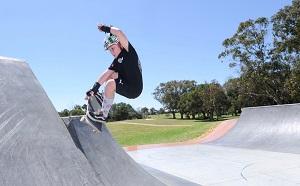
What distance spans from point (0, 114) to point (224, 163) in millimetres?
7324

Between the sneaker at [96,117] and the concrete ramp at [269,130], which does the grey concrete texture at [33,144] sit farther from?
the concrete ramp at [269,130]

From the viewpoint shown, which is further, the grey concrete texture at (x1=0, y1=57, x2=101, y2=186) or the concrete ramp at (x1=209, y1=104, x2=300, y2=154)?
the concrete ramp at (x1=209, y1=104, x2=300, y2=154)

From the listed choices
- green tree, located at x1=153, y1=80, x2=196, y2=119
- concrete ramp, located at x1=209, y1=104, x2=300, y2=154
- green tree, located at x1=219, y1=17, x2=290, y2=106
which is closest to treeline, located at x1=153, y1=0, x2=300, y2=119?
green tree, located at x1=219, y1=17, x2=290, y2=106

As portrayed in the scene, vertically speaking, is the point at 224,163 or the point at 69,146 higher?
the point at 69,146

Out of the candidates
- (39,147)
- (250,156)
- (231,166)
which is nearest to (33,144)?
(39,147)

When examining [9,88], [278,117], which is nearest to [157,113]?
[278,117]

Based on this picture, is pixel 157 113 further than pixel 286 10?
Yes

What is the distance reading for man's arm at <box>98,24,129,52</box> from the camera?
4.25 metres

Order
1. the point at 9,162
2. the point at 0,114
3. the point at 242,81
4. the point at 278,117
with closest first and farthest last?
1. the point at 9,162
2. the point at 0,114
3. the point at 278,117
4. the point at 242,81

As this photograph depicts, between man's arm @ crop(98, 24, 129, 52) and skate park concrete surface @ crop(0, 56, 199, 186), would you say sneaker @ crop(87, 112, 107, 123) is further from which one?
man's arm @ crop(98, 24, 129, 52)

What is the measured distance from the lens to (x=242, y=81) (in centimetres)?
4131

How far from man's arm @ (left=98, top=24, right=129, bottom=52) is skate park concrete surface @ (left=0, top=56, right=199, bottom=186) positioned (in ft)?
4.52

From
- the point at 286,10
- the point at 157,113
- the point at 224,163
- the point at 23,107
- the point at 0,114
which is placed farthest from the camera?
the point at 157,113

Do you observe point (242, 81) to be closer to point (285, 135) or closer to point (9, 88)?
point (285, 135)
